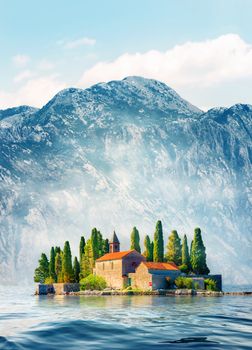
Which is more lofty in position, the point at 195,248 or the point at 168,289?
the point at 195,248

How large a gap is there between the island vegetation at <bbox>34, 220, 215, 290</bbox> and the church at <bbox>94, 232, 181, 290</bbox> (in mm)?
2614

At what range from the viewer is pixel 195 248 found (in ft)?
429

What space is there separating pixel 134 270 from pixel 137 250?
10734mm

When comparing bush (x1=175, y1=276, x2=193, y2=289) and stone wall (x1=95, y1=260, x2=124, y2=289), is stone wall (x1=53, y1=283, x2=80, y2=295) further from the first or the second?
bush (x1=175, y1=276, x2=193, y2=289)

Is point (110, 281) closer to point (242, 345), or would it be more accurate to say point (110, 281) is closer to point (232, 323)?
point (232, 323)

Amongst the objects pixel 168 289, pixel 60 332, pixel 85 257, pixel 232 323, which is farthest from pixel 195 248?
pixel 60 332

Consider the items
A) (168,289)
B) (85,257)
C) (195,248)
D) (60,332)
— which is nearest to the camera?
(60,332)

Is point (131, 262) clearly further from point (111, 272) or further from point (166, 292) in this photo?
point (166, 292)

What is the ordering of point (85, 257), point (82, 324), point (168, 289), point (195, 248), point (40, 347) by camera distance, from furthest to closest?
point (85, 257), point (195, 248), point (168, 289), point (82, 324), point (40, 347)

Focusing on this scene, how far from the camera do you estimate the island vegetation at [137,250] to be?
131 meters

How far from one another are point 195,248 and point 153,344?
101 meters

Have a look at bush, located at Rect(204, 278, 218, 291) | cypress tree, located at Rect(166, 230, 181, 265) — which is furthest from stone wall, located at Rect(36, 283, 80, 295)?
bush, located at Rect(204, 278, 218, 291)

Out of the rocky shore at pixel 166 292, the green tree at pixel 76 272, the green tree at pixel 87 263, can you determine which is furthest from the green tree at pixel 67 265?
the rocky shore at pixel 166 292

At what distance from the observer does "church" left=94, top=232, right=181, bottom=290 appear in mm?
119812
